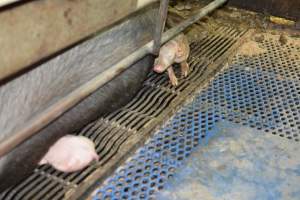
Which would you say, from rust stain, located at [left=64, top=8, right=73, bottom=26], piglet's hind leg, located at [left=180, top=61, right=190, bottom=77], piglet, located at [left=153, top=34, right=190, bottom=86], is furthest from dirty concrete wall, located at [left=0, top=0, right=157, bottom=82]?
piglet's hind leg, located at [left=180, top=61, right=190, bottom=77]

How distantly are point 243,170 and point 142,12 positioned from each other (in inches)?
35.2

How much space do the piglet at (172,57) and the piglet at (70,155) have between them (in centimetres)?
69

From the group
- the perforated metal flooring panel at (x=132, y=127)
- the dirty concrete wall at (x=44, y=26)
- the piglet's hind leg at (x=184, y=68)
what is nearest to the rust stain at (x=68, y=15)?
the dirty concrete wall at (x=44, y=26)

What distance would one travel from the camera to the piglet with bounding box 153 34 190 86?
230 centimetres

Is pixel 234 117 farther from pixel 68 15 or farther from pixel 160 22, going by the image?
pixel 68 15

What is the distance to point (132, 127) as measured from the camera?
2.04 metres

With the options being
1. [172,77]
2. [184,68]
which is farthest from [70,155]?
[184,68]

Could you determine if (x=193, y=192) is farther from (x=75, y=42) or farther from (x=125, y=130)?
(x=75, y=42)

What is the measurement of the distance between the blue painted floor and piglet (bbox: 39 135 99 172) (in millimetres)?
332

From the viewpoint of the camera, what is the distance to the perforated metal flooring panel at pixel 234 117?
1779mm

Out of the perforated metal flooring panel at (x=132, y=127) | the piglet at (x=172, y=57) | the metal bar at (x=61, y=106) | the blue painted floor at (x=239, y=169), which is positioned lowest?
the blue painted floor at (x=239, y=169)

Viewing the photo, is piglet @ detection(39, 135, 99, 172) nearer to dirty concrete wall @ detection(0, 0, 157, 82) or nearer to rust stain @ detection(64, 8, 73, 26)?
dirty concrete wall @ detection(0, 0, 157, 82)

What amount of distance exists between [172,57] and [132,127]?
0.49m

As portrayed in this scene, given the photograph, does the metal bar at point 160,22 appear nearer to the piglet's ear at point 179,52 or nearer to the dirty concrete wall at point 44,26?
the dirty concrete wall at point 44,26
